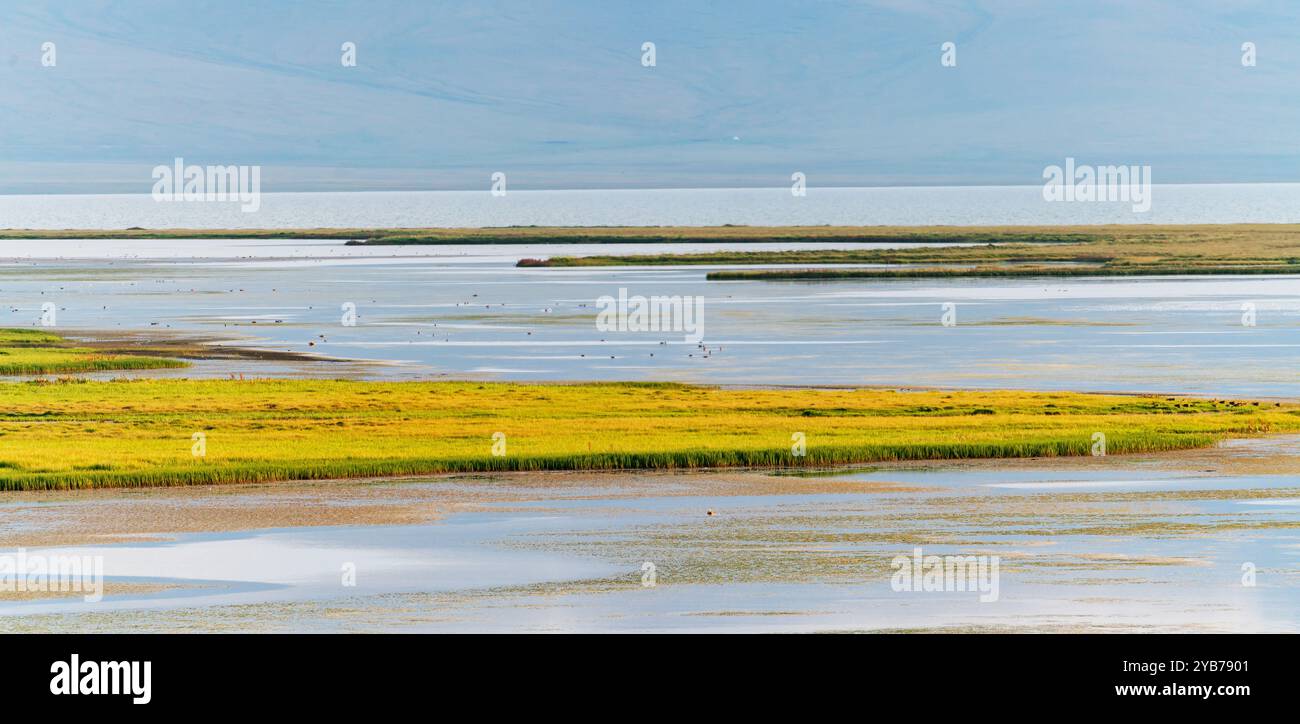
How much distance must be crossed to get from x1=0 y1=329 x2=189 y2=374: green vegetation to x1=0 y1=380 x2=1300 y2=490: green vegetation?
18.8ft

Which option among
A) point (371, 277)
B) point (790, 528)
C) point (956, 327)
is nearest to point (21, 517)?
point (790, 528)

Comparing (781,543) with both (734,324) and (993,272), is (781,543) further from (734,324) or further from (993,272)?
(993,272)

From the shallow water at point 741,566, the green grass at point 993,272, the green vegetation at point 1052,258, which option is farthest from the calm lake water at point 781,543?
the green vegetation at point 1052,258

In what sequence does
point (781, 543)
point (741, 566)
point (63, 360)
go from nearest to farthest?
point (741, 566), point (781, 543), point (63, 360)

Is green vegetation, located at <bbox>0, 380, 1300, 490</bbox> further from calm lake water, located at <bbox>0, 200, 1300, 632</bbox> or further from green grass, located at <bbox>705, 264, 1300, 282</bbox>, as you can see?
green grass, located at <bbox>705, 264, 1300, 282</bbox>

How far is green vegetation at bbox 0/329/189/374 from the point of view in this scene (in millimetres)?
61000

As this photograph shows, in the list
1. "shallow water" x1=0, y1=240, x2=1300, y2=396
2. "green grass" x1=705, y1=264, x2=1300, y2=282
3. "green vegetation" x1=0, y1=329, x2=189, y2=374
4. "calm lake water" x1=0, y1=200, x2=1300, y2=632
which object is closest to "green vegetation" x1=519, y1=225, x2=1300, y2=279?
"green grass" x1=705, y1=264, x2=1300, y2=282

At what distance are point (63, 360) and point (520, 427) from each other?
25.1 m

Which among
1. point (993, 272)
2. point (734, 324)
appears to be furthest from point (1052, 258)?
point (734, 324)

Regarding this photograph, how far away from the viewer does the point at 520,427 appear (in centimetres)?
4475

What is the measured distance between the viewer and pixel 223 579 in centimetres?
2812

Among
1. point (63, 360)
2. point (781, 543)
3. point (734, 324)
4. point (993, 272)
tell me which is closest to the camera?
point (781, 543)

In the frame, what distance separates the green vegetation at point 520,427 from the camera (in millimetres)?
39250
